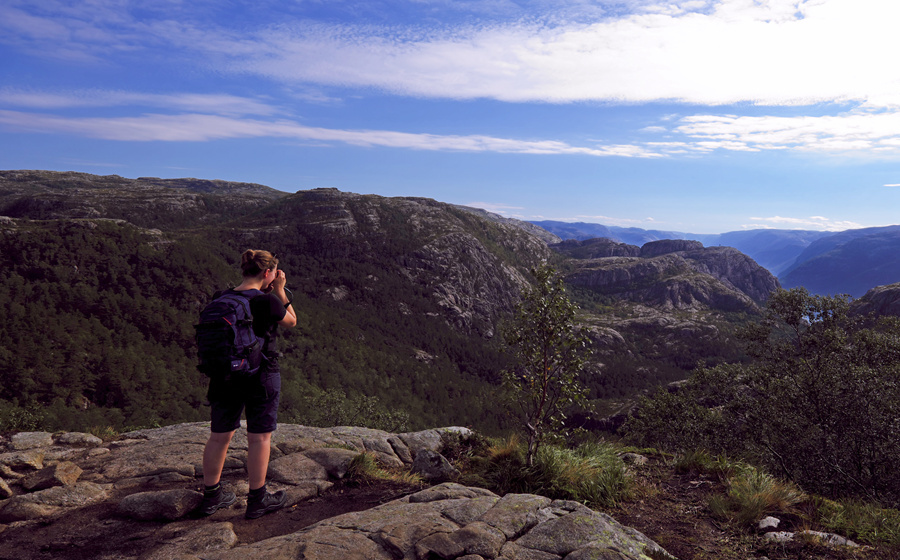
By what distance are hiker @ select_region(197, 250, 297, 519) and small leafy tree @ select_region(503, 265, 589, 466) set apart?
5877 mm

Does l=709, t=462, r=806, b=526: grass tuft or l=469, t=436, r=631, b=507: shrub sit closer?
l=709, t=462, r=806, b=526: grass tuft

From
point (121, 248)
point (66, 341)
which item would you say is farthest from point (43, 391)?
point (121, 248)

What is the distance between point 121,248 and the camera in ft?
454

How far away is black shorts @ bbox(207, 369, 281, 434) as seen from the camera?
664 cm

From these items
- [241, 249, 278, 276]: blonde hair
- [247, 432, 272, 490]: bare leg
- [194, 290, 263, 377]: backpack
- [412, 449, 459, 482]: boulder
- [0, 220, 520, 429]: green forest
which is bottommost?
[0, 220, 520, 429]: green forest

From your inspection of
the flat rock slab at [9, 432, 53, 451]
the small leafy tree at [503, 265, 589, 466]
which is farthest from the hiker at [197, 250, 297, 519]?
the flat rock slab at [9, 432, 53, 451]

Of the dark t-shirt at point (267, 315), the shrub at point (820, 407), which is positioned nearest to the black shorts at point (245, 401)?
the dark t-shirt at point (267, 315)

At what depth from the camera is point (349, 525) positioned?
634 cm

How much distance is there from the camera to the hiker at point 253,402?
6.70 meters

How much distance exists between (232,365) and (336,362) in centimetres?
15064

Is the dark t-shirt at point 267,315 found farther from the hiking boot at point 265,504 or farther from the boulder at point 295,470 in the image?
the boulder at point 295,470

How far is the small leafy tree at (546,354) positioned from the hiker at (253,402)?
5.88 meters

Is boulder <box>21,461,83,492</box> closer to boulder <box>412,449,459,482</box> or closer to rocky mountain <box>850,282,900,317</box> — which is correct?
boulder <box>412,449,459,482</box>

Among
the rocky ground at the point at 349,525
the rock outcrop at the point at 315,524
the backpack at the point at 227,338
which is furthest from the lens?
the backpack at the point at 227,338
